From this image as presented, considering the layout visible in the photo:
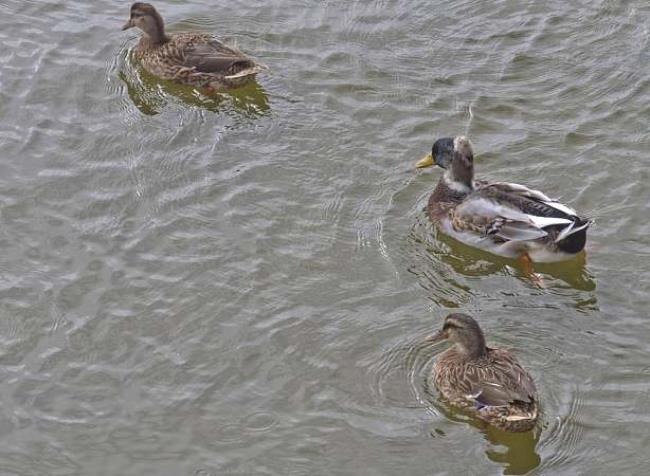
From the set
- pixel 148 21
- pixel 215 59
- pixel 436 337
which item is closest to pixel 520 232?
pixel 436 337

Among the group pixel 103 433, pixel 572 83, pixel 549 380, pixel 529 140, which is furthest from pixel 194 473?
pixel 572 83

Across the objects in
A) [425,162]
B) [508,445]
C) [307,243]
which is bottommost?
[508,445]

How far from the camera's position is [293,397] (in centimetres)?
934

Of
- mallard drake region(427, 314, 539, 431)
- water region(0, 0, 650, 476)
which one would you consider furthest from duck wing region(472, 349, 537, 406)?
water region(0, 0, 650, 476)

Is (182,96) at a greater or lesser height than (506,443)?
greater

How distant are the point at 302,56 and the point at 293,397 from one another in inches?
187

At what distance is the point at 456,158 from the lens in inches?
443

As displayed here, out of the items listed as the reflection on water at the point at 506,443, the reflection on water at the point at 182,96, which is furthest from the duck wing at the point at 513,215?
the reflection on water at the point at 182,96

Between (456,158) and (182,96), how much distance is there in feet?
10.1

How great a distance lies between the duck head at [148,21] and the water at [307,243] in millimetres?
362

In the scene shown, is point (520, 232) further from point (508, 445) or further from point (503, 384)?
point (508, 445)

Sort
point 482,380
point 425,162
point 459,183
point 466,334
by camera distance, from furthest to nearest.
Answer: point 425,162 → point 459,183 → point 466,334 → point 482,380

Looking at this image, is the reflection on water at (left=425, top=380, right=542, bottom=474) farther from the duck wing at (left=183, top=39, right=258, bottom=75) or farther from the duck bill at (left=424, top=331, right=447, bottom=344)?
the duck wing at (left=183, top=39, right=258, bottom=75)

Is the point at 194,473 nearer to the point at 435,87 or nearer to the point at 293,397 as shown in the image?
the point at 293,397
